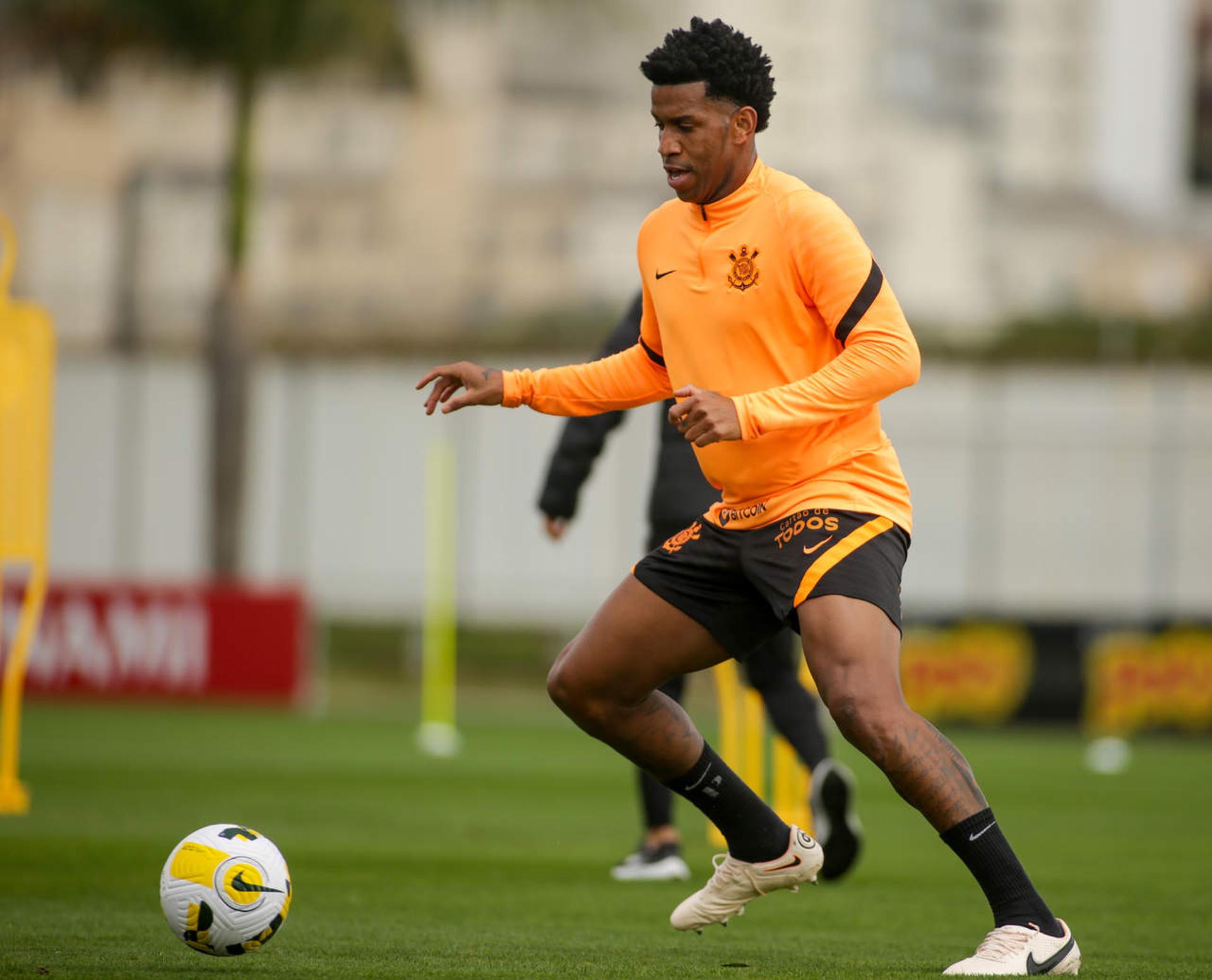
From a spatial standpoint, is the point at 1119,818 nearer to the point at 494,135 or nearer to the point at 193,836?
the point at 193,836

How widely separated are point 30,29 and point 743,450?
831 inches

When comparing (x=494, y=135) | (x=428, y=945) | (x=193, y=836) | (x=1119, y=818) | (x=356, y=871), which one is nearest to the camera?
(x=193, y=836)

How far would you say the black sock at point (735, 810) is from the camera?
5.12m

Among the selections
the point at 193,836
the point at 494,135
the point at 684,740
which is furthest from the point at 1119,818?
the point at 494,135

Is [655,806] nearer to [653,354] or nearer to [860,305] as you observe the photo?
[653,354]

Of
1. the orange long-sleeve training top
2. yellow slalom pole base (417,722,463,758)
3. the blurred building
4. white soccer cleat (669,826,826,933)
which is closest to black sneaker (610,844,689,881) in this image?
white soccer cleat (669,826,826,933)

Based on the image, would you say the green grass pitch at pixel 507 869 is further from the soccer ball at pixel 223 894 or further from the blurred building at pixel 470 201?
the blurred building at pixel 470 201

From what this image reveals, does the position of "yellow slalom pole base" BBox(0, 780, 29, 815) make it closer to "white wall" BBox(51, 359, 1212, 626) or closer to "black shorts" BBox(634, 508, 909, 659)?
"black shorts" BBox(634, 508, 909, 659)

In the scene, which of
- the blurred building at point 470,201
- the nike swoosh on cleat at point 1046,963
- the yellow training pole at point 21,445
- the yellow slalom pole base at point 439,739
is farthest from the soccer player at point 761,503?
the blurred building at point 470,201

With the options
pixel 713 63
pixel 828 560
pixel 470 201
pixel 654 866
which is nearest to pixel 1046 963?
pixel 828 560

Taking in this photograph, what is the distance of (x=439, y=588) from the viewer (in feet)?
75.2

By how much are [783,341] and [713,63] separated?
0.74 metres

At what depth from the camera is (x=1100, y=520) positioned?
25.3m

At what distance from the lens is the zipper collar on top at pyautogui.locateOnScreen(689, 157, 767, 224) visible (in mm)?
4961
